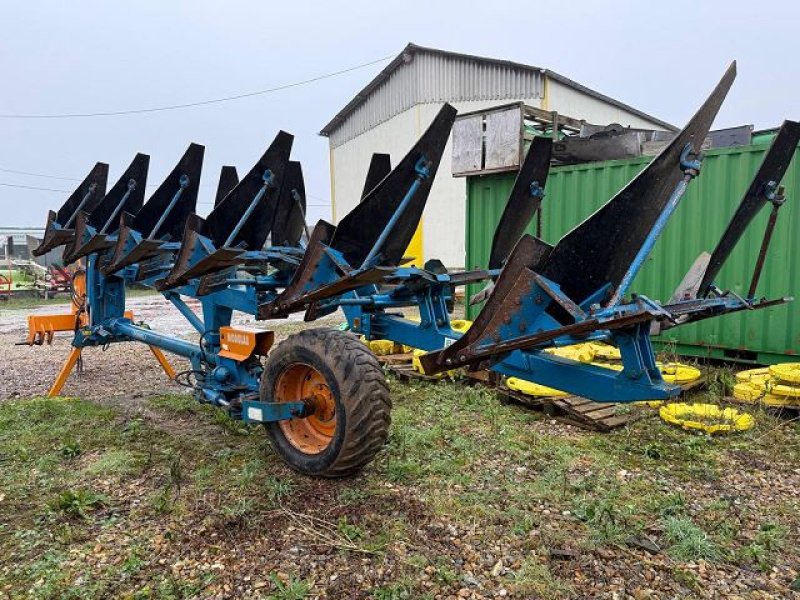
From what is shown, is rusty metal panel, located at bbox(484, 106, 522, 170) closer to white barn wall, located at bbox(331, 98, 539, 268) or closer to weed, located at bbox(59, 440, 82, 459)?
weed, located at bbox(59, 440, 82, 459)

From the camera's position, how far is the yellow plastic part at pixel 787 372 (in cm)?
505

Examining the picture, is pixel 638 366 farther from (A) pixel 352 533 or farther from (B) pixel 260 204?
(B) pixel 260 204

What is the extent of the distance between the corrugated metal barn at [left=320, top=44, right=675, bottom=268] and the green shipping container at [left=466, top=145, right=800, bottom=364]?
334 inches

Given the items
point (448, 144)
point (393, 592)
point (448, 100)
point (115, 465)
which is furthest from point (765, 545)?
point (448, 100)

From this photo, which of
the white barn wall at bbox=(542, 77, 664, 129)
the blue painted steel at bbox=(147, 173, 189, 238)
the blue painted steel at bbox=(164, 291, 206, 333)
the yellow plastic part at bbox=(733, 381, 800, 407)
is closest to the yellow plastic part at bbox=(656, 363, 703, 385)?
the yellow plastic part at bbox=(733, 381, 800, 407)

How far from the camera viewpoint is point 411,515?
3250 millimetres

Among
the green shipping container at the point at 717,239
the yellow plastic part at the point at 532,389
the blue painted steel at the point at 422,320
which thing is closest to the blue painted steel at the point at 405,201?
the blue painted steel at the point at 422,320

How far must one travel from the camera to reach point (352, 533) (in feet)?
9.90

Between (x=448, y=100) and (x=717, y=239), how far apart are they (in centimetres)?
1216

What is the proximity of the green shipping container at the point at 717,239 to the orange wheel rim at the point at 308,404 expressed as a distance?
16.7ft

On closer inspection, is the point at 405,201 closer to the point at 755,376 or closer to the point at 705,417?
the point at 705,417

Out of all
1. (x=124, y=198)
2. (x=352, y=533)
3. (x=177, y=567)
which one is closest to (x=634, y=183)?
(x=352, y=533)

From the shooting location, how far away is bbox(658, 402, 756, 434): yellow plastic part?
474 cm

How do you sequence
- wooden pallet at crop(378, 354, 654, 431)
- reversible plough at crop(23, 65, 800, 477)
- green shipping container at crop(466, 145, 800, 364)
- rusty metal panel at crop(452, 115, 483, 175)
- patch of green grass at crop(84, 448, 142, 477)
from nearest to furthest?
reversible plough at crop(23, 65, 800, 477) → patch of green grass at crop(84, 448, 142, 477) → wooden pallet at crop(378, 354, 654, 431) → green shipping container at crop(466, 145, 800, 364) → rusty metal panel at crop(452, 115, 483, 175)
